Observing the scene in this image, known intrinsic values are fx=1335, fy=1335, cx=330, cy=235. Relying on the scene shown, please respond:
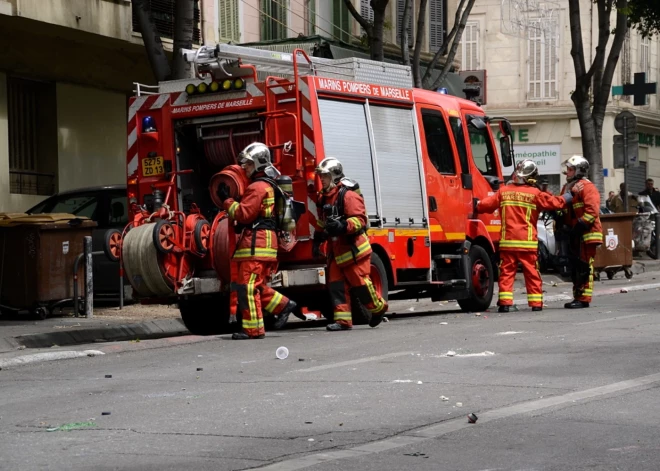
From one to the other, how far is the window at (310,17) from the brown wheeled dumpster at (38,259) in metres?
11.6

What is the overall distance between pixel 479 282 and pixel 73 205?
532 cm

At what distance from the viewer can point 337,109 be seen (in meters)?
13.4

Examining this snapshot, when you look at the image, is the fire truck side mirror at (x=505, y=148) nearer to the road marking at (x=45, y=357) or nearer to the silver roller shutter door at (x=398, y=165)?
the silver roller shutter door at (x=398, y=165)

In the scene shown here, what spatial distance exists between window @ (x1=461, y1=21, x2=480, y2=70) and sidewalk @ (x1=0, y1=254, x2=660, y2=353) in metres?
28.6

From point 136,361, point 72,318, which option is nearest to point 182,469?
point 136,361

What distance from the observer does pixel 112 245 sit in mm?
12977

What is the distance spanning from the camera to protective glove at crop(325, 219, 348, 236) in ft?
40.9

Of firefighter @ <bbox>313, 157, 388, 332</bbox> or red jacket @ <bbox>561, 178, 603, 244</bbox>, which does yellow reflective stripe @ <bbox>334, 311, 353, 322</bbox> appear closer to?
firefighter @ <bbox>313, 157, 388, 332</bbox>

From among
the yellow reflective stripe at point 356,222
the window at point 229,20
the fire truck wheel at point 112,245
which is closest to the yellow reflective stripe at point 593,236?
the yellow reflective stripe at point 356,222

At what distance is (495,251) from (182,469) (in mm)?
11119

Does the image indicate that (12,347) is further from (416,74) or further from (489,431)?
(416,74)

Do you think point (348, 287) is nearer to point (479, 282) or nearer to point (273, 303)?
point (273, 303)

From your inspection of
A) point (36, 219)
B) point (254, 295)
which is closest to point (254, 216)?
point (254, 295)

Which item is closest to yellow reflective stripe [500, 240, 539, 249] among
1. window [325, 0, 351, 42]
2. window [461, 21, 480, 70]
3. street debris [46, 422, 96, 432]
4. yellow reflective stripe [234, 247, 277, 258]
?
yellow reflective stripe [234, 247, 277, 258]
